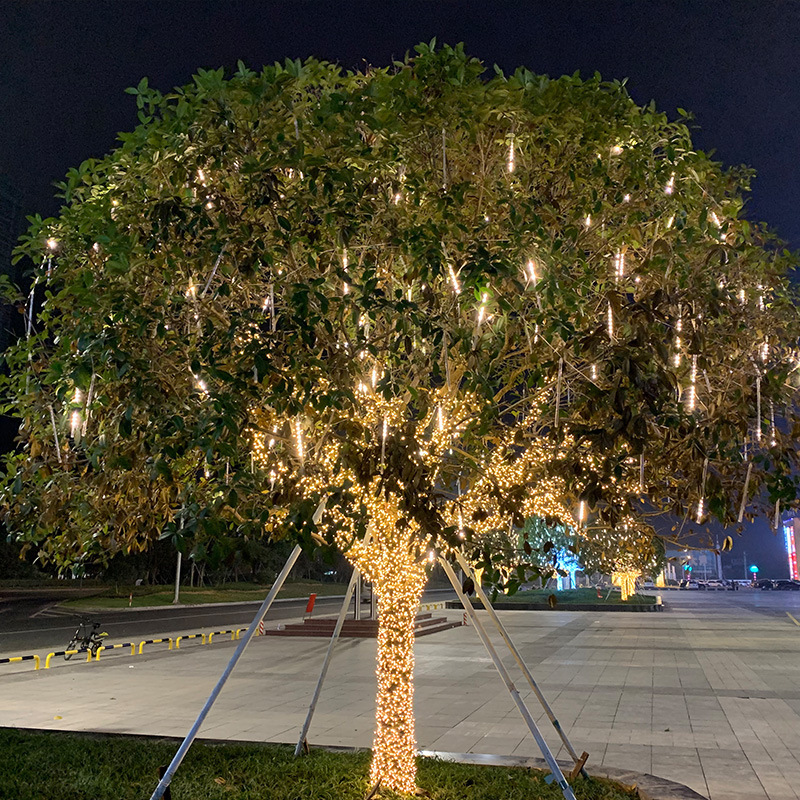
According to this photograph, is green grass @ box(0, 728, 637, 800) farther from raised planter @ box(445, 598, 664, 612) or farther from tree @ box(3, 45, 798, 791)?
raised planter @ box(445, 598, 664, 612)

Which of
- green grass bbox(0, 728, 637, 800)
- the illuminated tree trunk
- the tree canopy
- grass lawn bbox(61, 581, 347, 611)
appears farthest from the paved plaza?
grass lawn bbox(61, 581, 347, 611)

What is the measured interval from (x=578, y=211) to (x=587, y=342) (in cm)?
179

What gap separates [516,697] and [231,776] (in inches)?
111

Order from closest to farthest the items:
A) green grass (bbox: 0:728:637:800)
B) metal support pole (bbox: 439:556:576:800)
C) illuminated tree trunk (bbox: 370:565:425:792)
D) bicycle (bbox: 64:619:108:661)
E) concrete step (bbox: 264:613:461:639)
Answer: metal support pole (bbox: 439:556:576:800)
green grass (bbox: 0:728:637:800)
illuminated tree trunk (bbox: 370:565:425:792)
bicycle (bbox: 64:619:108:661)
concrete step (bbox: 264:613:461:639)

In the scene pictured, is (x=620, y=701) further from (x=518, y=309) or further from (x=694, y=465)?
(x=518, y=309)

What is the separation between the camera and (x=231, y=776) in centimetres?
751

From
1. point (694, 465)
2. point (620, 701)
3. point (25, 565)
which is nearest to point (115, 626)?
point (620, 701)

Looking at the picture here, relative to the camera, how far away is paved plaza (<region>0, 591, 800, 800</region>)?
9.49m

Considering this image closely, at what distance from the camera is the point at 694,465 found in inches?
227

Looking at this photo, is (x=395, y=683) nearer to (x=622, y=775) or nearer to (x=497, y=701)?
(x=622, y=775)

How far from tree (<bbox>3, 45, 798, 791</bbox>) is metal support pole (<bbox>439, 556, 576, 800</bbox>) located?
464 millimetres

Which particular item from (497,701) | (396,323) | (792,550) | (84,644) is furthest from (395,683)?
(792,550)

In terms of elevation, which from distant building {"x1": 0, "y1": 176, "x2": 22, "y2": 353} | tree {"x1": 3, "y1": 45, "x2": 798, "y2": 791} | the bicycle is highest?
distant building {"x1": 0, "y1": 176, "x2": 22, "y2": 353}

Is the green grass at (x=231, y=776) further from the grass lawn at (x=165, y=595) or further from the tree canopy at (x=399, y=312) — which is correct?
the grass lawn at (x=165, y=595)
